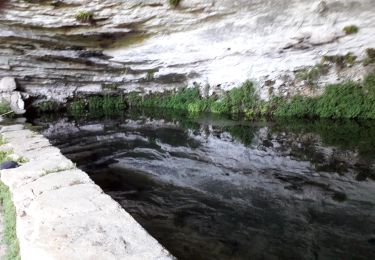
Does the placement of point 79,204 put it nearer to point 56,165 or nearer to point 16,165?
point 56,165

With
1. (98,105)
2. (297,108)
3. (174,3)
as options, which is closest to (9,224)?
(174,3)

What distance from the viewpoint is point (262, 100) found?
13.1 m

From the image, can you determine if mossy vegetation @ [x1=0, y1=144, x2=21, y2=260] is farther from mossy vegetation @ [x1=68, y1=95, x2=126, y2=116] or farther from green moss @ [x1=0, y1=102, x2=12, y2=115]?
mossy vegetation @ [x1=68, y1=95, x2=126, y2=116]

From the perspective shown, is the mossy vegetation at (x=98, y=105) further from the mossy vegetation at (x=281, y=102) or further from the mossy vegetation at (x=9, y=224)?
the mossy vegetation at (x=9, y=224)

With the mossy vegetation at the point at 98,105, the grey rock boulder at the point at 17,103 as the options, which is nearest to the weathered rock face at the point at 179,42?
the grey rock boulder at the point at 17,103

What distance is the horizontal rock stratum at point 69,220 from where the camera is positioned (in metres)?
2.67

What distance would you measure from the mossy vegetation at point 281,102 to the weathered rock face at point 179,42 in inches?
14.4

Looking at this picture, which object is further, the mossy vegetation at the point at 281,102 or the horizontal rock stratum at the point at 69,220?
the mossy vegetation at the point at 281,102

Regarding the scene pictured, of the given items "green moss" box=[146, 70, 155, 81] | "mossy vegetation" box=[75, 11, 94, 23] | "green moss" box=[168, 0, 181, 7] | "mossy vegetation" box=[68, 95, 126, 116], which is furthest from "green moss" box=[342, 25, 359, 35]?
"mossy vegetation" box=[68, 95, 126, 116]

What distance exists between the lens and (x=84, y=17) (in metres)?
9.89

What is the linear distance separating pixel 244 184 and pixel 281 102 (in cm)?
792

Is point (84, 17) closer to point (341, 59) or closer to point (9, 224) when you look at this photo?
point (9, 224)

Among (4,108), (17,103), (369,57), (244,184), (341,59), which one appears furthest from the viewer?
(17,103)

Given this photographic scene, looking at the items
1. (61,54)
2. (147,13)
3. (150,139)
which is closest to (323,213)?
(150,139)
